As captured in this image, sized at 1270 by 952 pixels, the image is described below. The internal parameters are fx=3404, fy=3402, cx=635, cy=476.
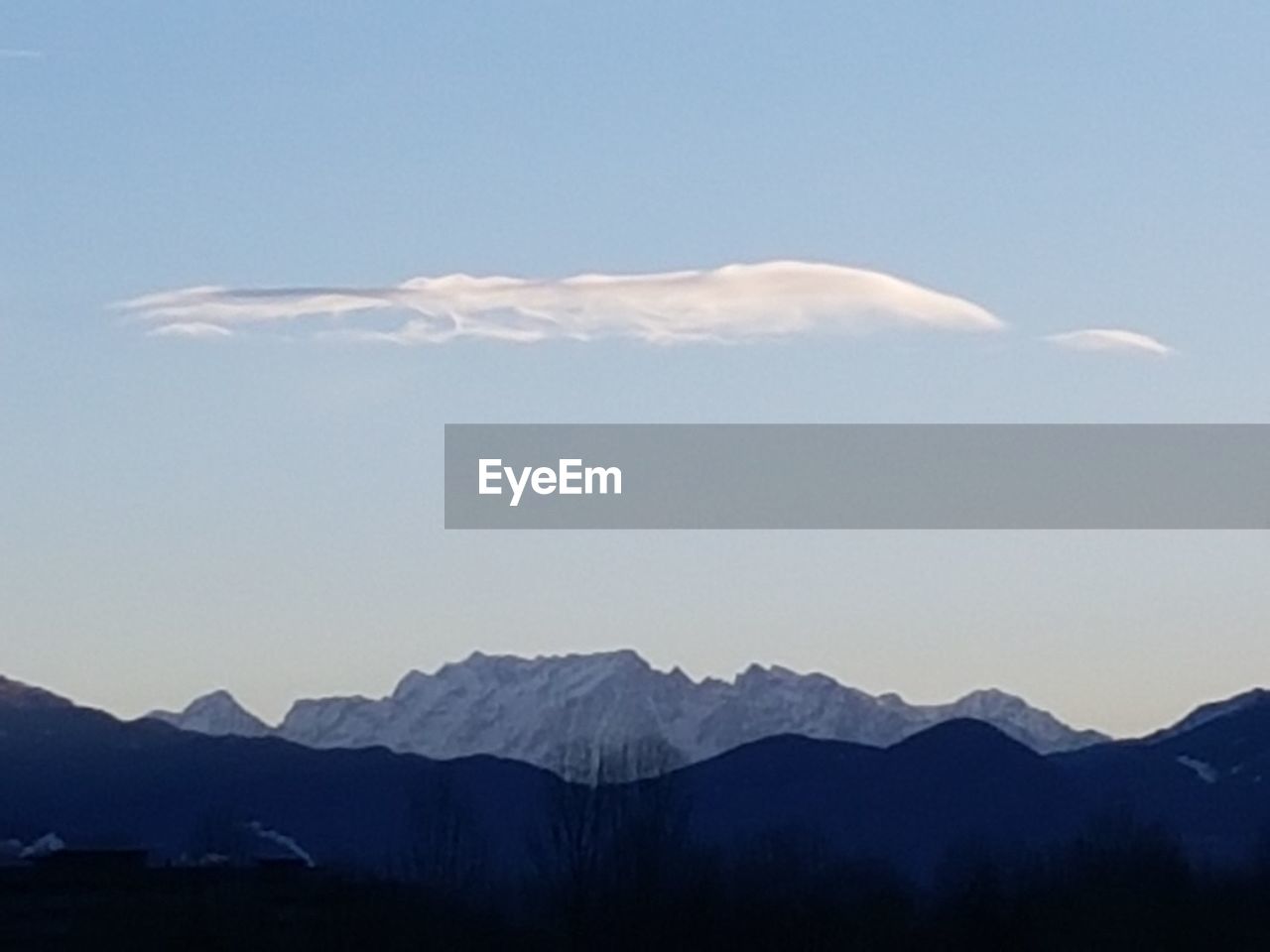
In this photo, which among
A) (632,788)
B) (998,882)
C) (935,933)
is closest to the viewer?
(935,933)

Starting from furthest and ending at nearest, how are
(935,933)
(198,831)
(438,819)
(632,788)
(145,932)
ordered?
1. (198,831)
2. (438,819)
3. (632,788)
4. (935,933)
5. (145,932)

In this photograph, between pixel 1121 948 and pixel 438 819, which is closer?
pixel 1121 948

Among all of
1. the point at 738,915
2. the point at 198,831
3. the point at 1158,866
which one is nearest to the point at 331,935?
the point at 738,915

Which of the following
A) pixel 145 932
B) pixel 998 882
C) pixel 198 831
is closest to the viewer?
pixel 145 932

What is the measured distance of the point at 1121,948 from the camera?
78750 mm

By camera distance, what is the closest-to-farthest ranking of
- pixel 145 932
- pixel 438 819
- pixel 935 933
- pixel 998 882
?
pixel 145 932 → pixel 935 933 → pixel 998 882 → pixel 438 819

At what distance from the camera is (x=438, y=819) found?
106312mm

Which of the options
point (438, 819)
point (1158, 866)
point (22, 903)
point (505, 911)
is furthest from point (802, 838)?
point (22, 903)

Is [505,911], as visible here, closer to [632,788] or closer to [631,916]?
[631,916]

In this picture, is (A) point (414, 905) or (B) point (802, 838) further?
(B) point (802, 838)

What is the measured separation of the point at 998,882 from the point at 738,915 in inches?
358

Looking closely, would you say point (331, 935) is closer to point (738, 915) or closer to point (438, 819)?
point (738, 915)

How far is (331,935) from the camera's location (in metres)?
76.6

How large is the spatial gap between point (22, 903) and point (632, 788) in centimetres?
2024
